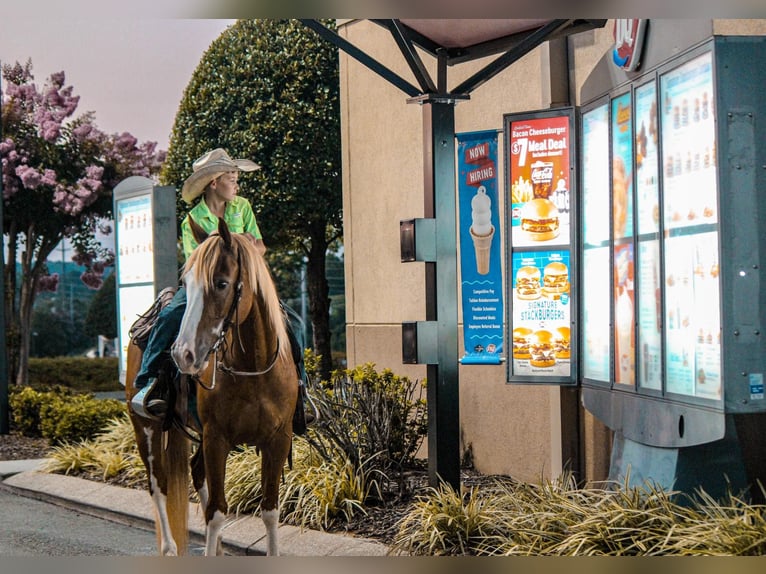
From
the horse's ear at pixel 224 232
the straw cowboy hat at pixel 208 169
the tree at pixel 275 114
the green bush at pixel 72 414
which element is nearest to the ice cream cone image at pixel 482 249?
the straw cowboy hat at pixel 208 169

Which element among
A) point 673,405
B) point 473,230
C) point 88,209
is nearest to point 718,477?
point 673,405

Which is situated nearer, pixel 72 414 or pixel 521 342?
pixel 521 342

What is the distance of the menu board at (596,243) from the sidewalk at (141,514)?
2287 mm

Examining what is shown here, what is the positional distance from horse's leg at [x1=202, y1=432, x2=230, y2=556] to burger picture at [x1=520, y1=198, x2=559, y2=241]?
3.12 metres

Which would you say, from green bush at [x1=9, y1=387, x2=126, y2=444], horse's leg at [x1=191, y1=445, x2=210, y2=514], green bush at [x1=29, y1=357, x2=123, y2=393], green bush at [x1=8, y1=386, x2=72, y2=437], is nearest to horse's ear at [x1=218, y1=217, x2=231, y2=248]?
horse's leg at [x1=191, y1=445, x2=210, y2=514]

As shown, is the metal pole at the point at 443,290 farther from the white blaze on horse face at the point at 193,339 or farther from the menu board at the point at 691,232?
the white blaze on horse face at the point at 193,339

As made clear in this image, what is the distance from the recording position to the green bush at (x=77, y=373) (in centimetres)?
2600

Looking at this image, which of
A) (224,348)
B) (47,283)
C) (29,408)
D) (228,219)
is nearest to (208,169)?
(228,219)

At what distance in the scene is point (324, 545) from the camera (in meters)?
7.87

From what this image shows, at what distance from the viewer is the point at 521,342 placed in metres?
8.77

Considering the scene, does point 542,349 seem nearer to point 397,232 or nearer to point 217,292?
point 217,292

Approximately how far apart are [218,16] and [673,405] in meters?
4.07

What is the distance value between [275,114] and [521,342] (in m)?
9.70

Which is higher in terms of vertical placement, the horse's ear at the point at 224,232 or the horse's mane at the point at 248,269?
the horse's ear at the point at 224,232
